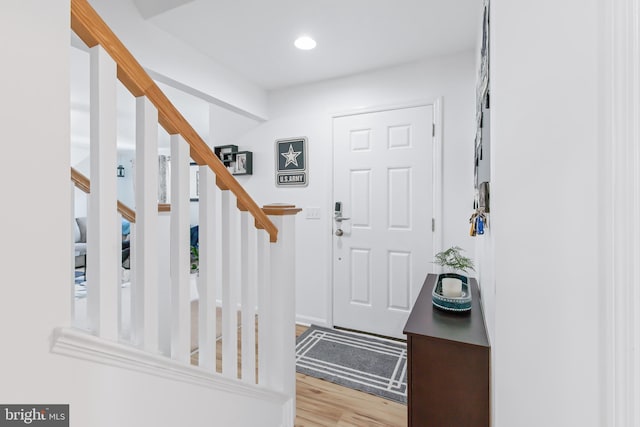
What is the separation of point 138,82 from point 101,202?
342 millimetres

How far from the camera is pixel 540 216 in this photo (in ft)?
2.36

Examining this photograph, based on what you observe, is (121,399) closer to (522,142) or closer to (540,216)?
(540,216)

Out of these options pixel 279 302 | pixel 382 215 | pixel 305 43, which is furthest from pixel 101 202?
pixel 382 215

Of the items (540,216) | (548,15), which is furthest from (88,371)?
(548,15)

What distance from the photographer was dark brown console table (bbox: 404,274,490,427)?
112 centimetres

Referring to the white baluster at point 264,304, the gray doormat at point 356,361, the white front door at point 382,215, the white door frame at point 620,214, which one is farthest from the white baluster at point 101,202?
the white front door at point 382,215

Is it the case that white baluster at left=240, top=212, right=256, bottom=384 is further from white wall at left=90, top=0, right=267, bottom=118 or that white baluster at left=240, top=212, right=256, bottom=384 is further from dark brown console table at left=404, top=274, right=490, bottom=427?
white wall at left=90, top=0, right=267, bottom=118

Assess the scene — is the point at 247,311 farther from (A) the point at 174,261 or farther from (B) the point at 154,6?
(B) the point at 154,6

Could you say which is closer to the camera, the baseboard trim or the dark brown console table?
the baseboard trim

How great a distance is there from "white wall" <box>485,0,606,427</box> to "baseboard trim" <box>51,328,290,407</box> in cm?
93

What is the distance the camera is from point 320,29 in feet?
6.86

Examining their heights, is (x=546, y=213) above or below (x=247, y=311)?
above

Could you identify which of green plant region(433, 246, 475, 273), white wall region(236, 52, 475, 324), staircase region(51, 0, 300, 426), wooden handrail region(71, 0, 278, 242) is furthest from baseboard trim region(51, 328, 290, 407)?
white wall region(236, 52, 475, 324)

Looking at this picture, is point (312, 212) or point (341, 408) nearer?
point (341, 408)
